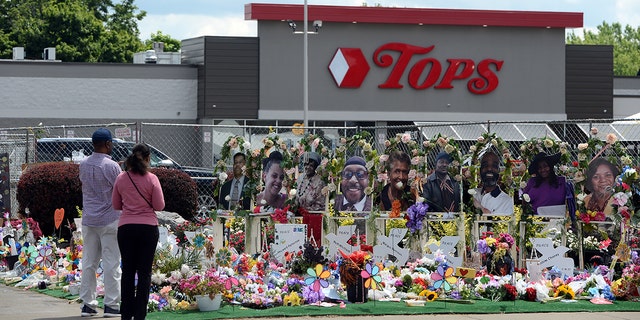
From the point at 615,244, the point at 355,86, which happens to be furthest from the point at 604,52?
the point at 615,244

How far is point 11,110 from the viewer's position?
3509cm

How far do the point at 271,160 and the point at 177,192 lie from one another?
9.70 ft

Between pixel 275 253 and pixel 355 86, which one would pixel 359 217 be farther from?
pixel 355 86

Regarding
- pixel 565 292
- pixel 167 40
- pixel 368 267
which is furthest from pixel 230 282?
pixel 167 40

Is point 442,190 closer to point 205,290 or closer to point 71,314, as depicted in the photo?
point 205,290

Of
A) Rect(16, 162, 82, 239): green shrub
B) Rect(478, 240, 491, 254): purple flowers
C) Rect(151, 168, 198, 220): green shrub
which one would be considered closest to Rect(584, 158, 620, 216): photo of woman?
Rect(478, 240, 491, 254): purple flowers

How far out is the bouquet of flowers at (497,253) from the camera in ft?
44.8

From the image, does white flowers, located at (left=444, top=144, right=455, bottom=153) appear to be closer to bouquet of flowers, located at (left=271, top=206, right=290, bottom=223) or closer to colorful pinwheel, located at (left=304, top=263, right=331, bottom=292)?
bouquet of flowers, located at (left=271, top=206, right=290, bottom=223)

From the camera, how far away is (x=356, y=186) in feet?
52.2

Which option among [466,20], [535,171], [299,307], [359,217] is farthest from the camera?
[466,20]

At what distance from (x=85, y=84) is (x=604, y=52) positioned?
1739 centimetres

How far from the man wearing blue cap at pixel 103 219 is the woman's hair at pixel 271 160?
4999 millimetres

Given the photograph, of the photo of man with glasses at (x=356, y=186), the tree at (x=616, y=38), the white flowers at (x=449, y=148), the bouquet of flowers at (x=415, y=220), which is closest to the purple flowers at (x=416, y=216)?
the bouquet of flowers at (x=415, y=220)

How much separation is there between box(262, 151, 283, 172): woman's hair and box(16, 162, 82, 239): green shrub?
3.42m
